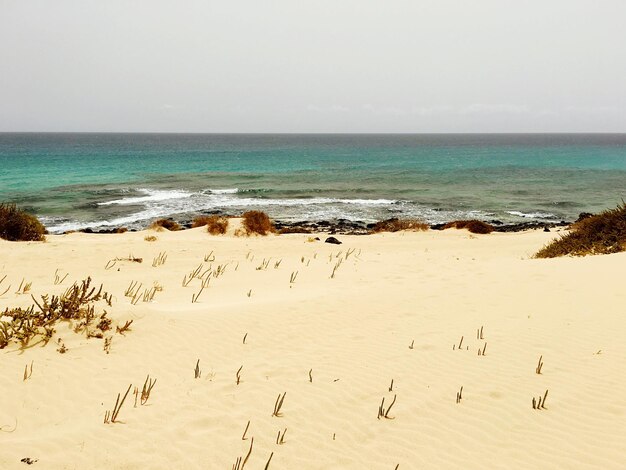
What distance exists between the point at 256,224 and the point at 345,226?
5.62 m

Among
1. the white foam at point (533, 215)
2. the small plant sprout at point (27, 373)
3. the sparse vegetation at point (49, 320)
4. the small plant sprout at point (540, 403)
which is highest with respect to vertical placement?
the sparse vegetation at point (49, 320)

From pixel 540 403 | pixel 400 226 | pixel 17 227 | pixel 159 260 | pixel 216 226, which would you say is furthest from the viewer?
pixel 400 226

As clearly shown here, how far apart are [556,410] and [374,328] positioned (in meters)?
2.87

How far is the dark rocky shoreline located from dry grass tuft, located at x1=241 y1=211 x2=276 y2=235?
1.15 m

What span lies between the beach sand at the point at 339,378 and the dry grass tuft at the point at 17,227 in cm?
693

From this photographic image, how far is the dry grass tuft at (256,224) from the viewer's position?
19.9 meters

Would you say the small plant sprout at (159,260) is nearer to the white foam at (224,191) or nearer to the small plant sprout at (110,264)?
the small plant sprout at (110,264)

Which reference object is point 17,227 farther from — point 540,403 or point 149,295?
point 540,403

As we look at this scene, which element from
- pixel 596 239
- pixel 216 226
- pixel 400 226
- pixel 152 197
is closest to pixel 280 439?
pixel 596 239

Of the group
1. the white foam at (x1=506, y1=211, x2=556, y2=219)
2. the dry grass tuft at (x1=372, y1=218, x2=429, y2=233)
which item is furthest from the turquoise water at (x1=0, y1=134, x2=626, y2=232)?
the dry grass tuft at (x1=372, y1=218, x2=429, y2=233)

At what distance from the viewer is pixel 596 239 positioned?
13.7 meters

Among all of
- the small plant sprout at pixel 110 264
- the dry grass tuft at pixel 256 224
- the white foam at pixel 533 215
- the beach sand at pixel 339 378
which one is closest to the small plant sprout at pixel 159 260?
the small plant sprout at pixel 110 264

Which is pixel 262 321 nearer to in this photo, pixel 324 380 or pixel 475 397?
pixel 324 380

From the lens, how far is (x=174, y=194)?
33562 mm
